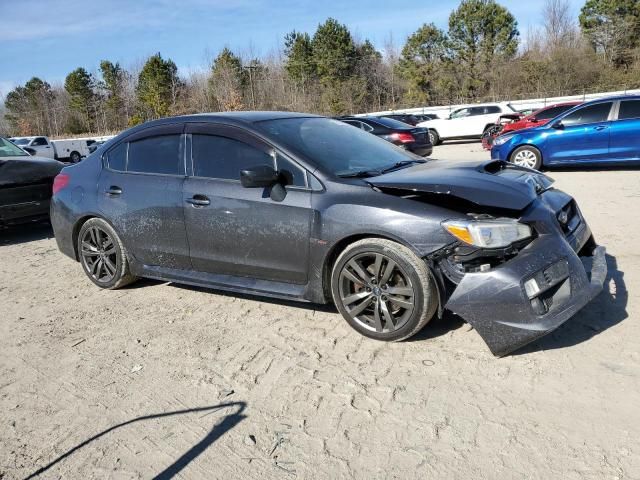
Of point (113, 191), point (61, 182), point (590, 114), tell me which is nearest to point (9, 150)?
point (61, 182)

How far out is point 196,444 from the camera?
2.80 metres

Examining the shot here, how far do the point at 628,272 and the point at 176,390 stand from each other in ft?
12.5

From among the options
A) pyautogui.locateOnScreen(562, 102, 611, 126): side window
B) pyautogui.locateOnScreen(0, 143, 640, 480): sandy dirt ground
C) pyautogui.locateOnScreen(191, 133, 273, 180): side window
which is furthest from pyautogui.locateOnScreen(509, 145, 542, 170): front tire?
pyautogui.locateOnScreen(191, 133, 273, 180): side window

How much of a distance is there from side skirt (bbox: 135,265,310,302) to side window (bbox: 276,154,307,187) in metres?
0.76

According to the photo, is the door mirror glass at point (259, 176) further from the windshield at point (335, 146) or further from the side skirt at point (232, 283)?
A: the side skirt at point (232, 283)

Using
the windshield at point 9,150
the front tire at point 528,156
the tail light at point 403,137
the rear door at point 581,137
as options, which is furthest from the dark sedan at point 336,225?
the tail light at point 403,137

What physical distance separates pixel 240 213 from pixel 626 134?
30.6 feet

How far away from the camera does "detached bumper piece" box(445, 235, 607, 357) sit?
10.5 feet

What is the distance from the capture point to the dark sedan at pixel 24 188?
766 cm

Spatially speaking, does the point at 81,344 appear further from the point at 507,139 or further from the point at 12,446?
the point at 507,139

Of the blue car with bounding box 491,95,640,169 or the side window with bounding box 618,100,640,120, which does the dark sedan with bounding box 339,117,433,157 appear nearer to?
the blue car with bounding box 491,95,640,169

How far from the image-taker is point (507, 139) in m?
12.1

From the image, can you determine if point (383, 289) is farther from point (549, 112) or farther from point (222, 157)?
point (549, 112)

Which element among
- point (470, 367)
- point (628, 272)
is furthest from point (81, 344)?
point (628, 272)
